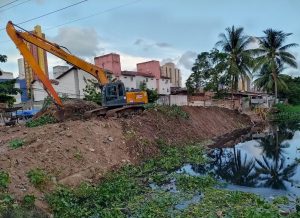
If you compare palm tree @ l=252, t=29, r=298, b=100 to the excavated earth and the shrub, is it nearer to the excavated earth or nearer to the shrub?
the excavated earth

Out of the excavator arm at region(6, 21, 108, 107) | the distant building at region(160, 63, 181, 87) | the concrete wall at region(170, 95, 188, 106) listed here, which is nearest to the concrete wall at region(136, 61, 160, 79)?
the concrete wall at region(170, 95, 188, 106)

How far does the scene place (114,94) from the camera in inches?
868

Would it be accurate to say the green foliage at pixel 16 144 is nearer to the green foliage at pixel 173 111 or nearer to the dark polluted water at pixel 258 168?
the dark polluted water at pixel 258 168

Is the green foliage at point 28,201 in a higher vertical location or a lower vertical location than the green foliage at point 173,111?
lower

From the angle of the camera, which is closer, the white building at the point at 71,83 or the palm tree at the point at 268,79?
the white building at the point at 71,83

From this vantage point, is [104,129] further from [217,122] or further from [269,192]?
[217,122]

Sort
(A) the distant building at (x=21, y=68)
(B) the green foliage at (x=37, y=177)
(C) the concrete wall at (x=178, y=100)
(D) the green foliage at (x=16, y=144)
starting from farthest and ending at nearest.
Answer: (A) the distant building at (x=21, y=68)
(C) the concrete wall at (x=178, y=100)
(D) the green foliage at (x=16, y=144)
(B) the green foliage at (x=37, y=177)

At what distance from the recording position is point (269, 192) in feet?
40.0

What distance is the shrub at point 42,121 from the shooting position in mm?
21766

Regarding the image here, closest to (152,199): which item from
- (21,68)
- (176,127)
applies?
(176,127)

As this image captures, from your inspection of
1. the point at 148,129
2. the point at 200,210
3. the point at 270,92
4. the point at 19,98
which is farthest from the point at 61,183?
the point at 270,92

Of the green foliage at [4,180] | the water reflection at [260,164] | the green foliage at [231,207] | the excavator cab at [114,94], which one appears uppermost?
the excavator cab at [114,94]

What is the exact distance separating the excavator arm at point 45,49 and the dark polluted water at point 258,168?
29.2ft

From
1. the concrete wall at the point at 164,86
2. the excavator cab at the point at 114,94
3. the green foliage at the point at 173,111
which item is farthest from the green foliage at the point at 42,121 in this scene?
the concrete wall at the point at 164,86
